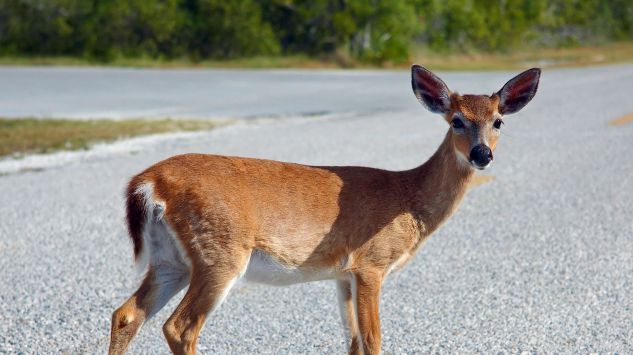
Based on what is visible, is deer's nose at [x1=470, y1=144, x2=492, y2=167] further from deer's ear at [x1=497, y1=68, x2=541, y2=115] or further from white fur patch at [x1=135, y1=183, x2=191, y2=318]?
white fur patch at [x1=135, y1=183, x2=191, y2=318]

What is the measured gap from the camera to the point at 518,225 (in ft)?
30.0

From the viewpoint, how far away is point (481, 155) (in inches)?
203

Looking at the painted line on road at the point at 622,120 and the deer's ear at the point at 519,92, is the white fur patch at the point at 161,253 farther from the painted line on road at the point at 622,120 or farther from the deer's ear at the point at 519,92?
the painted line on road at the point at 622,120

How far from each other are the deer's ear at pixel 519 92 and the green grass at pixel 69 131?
9093 mm

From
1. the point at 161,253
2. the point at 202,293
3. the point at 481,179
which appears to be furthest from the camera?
the point at 481,179

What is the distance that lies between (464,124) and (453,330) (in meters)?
1.24

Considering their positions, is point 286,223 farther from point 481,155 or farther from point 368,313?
point 481,155

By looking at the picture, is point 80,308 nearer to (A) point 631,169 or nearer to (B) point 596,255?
(B) point 596,255

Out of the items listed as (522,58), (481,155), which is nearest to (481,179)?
(481,155)

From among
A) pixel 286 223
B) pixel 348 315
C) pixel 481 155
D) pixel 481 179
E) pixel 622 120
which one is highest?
pixel 481 155

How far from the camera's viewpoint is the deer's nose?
16.9 feet

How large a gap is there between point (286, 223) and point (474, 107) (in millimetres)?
1203

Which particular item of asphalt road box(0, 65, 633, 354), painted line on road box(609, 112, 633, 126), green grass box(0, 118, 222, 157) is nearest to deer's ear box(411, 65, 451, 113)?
asphalt road box(0, 65, 633, 354)

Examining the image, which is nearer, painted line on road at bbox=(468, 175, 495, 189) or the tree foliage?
painted line on road at bbox=(468, 175, 495, 189)
